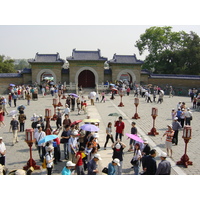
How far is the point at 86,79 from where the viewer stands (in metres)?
36.6

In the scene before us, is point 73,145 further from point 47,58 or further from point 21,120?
point 47,58

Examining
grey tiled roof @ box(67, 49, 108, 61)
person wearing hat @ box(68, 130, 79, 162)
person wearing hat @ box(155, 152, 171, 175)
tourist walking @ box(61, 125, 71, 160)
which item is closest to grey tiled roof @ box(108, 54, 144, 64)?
grey tiled roof @ box(67, 49, 108, 61)

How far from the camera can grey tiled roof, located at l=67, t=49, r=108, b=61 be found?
35562mm

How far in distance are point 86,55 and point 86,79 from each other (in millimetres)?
3430

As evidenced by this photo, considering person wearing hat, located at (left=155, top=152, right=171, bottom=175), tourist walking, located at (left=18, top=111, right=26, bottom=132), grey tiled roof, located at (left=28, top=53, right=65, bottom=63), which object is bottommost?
person wearing hat, located at (left=155, top=152, right=171, bottom=175)

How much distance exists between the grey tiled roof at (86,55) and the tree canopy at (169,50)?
10.0 m

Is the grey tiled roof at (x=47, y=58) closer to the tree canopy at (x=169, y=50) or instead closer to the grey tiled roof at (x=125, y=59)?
the grey tiled roof at (x=125, y=59)

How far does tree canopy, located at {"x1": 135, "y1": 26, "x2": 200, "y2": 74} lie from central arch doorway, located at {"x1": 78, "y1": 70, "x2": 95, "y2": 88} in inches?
461

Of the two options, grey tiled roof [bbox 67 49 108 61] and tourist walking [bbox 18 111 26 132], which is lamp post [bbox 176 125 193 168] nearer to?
tourist walking [bbox 18 111 26 132]

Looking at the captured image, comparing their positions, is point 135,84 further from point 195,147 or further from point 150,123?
point 195,147

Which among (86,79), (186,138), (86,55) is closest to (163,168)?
(186,138)

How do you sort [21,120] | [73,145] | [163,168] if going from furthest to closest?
1. [21,120]
2. [73,145]
3. [163,168]

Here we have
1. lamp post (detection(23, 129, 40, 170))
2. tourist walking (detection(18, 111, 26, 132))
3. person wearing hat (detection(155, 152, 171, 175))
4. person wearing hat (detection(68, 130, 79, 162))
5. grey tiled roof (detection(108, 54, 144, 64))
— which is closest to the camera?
person wearing hat (detection(155, 152, 171, 175))

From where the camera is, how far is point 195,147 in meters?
11.5
